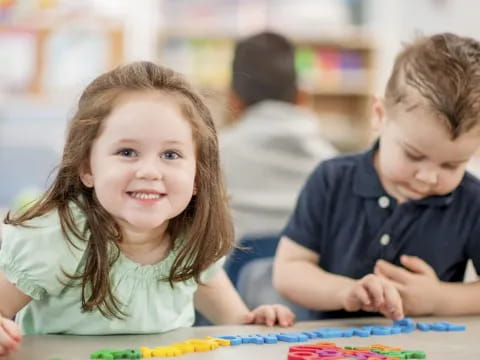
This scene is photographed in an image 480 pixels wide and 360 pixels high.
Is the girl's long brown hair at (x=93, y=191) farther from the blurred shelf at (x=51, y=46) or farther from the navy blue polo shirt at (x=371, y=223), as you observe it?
the blurred shelf at (x=51, y=46)

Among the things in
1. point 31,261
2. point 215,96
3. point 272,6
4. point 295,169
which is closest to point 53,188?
point 31,261

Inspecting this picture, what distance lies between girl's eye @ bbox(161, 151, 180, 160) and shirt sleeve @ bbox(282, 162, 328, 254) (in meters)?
0.46

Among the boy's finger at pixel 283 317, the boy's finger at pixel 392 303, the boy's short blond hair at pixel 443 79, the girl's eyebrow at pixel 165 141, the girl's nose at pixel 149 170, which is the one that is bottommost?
the boy's finger at pixel 283 317

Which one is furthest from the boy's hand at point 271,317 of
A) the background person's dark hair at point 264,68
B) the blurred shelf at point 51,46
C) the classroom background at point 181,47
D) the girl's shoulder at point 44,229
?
the blurred shelf at point 51,46

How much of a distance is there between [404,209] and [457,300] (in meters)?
0.19

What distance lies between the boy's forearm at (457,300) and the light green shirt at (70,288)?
39 centimetres

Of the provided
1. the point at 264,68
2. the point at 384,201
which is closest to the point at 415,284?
the point at 384,201

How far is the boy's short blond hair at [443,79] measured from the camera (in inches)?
54.9

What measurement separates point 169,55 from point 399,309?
414cm

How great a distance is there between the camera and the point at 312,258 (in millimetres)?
1630

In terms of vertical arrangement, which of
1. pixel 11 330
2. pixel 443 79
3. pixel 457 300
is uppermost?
pixel 443 79

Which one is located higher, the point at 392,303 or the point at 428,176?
the point at 428,176

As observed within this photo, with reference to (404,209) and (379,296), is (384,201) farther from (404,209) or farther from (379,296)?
(379,296)

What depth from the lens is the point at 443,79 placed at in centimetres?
142
